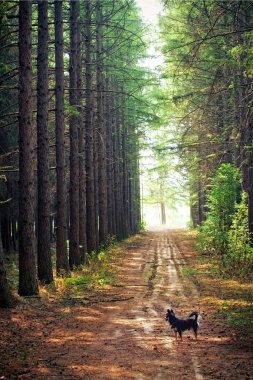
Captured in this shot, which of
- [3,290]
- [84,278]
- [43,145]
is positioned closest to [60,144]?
[43,145]

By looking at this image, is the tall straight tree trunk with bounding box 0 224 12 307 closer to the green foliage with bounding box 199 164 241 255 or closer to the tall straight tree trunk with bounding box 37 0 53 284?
the tall straight tree trunk with bounding box 37 0 53 284

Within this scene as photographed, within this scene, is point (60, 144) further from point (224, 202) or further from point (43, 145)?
point (224, 202)

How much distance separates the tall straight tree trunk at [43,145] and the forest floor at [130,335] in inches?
78.7

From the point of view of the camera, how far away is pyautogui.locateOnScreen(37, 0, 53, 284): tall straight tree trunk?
42.8 feet

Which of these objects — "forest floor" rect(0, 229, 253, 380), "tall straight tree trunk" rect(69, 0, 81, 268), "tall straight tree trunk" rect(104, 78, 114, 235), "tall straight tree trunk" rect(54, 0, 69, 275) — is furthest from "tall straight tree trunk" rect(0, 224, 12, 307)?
"tall straight tree trunk" rect(104, 78, 114, 235)

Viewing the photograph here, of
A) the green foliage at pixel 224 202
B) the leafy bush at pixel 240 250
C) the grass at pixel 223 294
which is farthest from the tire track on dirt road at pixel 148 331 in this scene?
the green foliage at pixel 224 202

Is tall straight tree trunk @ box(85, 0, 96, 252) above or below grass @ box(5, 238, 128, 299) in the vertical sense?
above

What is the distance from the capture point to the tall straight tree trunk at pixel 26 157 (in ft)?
35.3

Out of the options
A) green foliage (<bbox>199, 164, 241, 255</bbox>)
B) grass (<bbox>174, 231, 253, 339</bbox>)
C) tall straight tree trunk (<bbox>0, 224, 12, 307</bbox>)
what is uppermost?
green foliage (<bbox>199, 164, 241, 255</bbox>)

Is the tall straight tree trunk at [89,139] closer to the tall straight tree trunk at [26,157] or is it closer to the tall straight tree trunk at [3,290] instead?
the tall straight tree trunk at [26,157]

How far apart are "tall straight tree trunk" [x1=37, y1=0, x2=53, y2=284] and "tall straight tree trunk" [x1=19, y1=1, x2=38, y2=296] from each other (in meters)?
1.86

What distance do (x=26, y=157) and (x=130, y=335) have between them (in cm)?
559

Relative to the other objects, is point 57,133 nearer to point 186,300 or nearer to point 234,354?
point 186,300

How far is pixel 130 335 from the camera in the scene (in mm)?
7871
